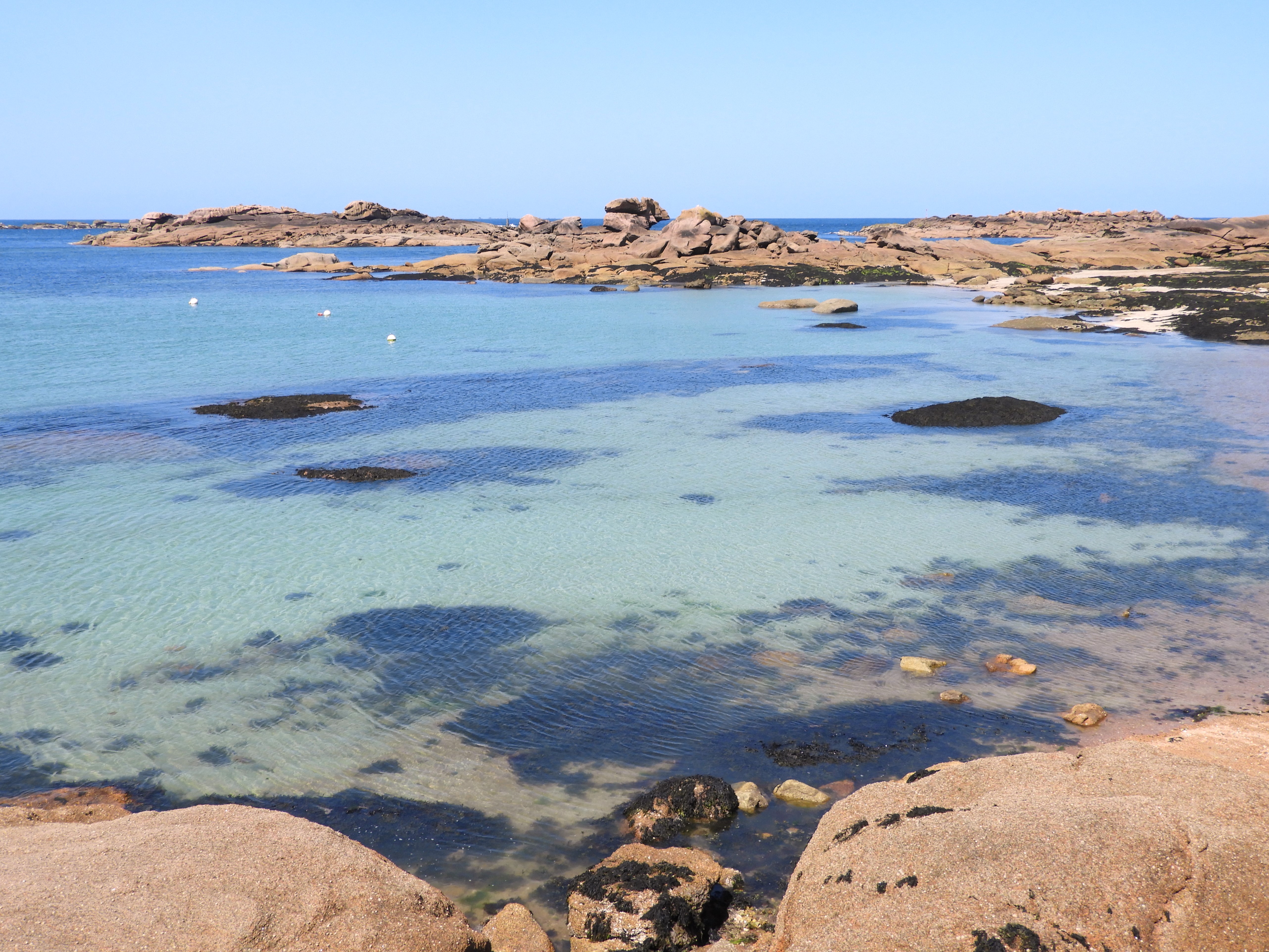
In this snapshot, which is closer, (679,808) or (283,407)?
(679,808)

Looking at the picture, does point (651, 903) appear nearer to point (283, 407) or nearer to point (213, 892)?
point (213, 892)

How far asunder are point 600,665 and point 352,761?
2839mm

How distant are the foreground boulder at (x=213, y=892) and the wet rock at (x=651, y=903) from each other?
2.87 feet

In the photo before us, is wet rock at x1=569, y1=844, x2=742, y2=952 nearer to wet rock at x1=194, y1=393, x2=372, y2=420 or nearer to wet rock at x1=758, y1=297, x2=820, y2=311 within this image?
wet rock at x1=194, y1=393, x2=372, y2=420

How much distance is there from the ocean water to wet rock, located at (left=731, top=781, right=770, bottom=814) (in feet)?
0.60

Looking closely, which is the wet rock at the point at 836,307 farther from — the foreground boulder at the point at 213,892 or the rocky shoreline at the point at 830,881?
the foreground boulder at the point at 213,892

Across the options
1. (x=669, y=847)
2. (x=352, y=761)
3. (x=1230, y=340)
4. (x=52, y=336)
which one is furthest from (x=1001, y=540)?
(x=52, y=336)

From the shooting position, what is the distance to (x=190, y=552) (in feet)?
41.3

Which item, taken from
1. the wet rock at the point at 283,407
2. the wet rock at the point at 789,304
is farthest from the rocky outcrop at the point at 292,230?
the wet rock at the point at 283,407

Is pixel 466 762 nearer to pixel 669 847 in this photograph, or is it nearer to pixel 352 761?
pixel 352 761

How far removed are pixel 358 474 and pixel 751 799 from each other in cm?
1137

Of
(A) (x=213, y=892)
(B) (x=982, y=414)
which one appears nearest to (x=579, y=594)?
(A) (x=213, y=892)

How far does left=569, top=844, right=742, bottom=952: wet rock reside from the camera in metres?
5.51

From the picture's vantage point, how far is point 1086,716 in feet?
27.3
